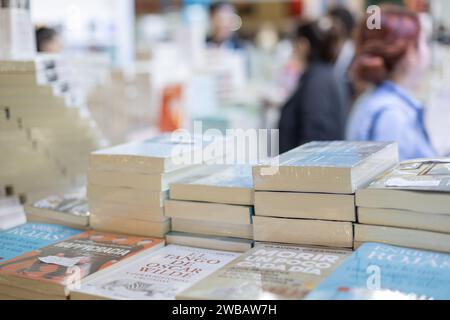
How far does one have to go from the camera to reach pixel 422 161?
1407mm

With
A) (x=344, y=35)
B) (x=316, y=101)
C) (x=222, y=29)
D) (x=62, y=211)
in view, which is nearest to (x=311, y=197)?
(x=62, y=211)

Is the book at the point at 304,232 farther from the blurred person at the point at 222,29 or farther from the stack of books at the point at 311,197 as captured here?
the blurred person at the point at 222,29

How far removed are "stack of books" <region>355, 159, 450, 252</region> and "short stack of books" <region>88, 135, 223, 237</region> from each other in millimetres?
462

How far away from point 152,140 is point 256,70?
504 cm

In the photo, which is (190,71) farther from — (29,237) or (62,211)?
(29,237)

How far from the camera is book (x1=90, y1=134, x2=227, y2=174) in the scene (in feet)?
4.65

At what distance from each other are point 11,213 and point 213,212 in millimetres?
720

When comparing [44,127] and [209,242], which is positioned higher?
[44,127]

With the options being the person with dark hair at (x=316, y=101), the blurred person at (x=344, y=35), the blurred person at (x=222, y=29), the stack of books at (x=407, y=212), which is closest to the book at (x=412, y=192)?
the stack of books at (x=407, y=212)

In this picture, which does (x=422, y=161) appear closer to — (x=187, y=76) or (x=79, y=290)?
(x=79, y=290)

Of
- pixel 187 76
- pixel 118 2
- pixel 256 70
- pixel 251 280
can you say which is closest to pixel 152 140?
pixel 251 280

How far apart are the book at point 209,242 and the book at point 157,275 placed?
0.05ft

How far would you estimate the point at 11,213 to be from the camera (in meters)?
1.76

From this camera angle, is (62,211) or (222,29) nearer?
(62,211)
